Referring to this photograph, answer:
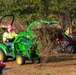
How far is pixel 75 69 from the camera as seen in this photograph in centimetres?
1313

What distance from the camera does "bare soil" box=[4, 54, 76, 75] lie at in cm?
1236

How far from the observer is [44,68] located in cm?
1345

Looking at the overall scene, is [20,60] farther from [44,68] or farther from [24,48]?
[44,68]

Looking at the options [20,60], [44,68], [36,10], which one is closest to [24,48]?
[20,60]

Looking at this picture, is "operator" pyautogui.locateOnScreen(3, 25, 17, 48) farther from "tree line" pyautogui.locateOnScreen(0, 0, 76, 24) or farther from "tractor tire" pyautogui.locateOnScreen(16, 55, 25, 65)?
"tree line" pyautogui.locateOnScreen(0, 0, 76, 24)

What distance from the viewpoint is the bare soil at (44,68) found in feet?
40.5

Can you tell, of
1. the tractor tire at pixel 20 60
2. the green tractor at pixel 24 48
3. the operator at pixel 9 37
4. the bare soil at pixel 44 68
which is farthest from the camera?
the operator at pixel 9 37

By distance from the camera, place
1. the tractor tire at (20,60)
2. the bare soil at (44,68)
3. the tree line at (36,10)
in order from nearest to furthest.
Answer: the bare soil at (44,68) → the tractor tire at (20,60) → the tree line at (36,10)

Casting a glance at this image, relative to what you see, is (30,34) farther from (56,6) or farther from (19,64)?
(56,6)

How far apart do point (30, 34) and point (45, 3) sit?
9764mm

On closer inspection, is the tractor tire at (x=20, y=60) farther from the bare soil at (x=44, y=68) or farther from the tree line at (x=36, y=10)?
the tree line at (x=36, y=10)

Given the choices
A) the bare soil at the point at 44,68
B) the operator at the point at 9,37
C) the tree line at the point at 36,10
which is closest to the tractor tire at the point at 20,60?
the bare soil at the point at 44,68

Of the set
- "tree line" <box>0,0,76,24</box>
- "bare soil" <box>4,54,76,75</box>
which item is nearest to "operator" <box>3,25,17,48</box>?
"bare soil" <box>4,54,76,75</box>

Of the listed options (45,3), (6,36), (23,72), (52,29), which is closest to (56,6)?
(45,3)
